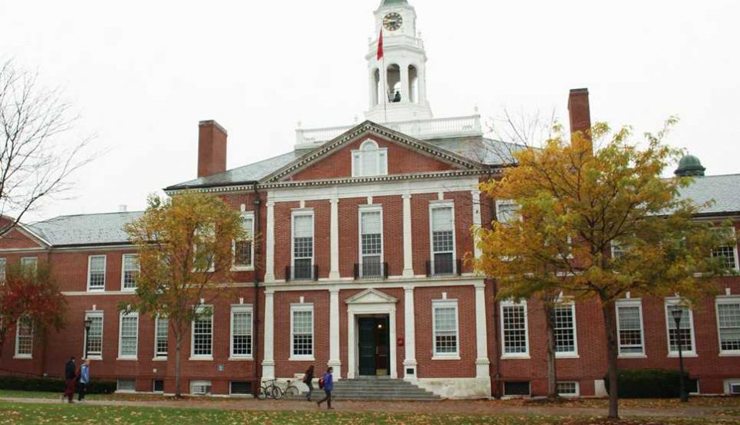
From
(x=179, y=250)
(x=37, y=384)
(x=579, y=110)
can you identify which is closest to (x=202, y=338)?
(x=179, y=250)

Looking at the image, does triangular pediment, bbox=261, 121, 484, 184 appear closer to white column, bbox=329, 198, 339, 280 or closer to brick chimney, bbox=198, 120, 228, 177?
white column, bbox=329, 198, 339, 280

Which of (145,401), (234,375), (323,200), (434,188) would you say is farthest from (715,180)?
(145,401)

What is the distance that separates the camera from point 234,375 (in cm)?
3388

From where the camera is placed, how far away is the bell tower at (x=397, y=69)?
135 feet

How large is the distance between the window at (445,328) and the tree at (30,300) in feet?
60.5

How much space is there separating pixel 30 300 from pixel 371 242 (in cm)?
1646

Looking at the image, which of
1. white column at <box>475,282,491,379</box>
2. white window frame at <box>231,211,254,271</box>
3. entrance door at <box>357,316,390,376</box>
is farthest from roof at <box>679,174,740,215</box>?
white window frame at <box>231,211,254,271</box>

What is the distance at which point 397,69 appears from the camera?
42625mm

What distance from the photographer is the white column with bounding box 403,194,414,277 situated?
3266 centimetres

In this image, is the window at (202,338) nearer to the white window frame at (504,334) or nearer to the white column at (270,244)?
the white column at (270,244)

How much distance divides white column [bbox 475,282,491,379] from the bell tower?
1259cm

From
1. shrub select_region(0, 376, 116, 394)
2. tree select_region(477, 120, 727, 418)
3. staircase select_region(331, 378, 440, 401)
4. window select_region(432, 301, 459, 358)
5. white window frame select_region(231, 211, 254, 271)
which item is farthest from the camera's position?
shrub select_region(0, 376, 116, 394)

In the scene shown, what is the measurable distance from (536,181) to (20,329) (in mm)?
29778

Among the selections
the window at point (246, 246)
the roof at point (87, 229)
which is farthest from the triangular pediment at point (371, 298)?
the roof at point (87, 229)
